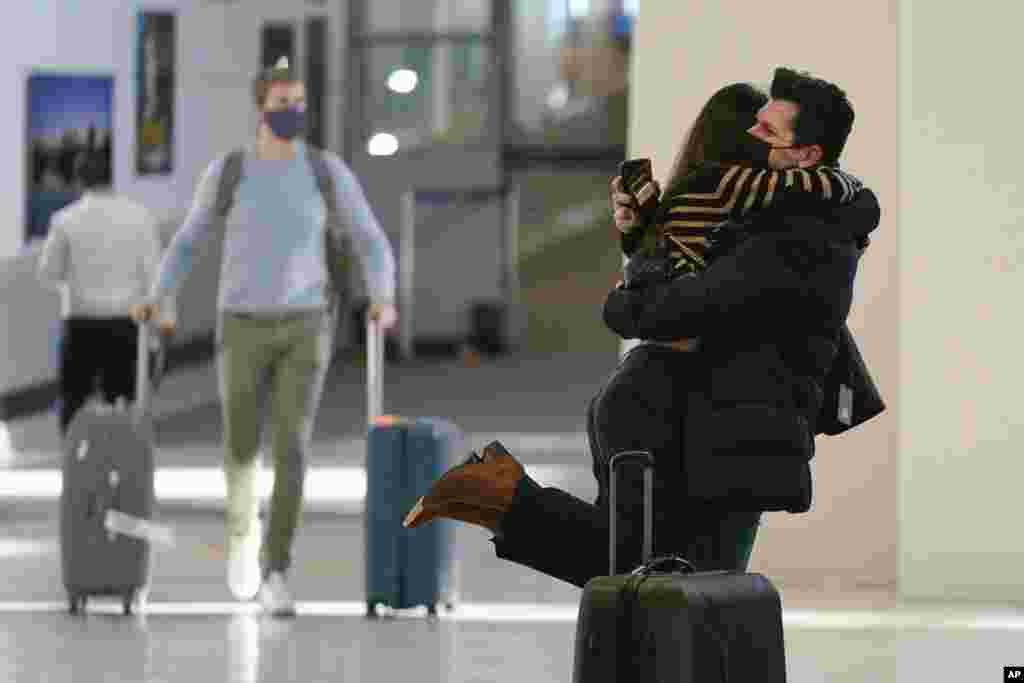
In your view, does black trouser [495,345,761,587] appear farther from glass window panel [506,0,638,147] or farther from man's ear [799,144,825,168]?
glass window panel [506,0,638,147]

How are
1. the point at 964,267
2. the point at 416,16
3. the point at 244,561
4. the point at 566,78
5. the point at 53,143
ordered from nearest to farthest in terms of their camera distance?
1. the point at 244,561
2. the point at 964,267
3. the point at 53,143
4. the point at 416,16
5. the point at 566,78

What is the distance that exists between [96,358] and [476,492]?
8.51 metres

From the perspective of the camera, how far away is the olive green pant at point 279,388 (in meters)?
→ 8.63

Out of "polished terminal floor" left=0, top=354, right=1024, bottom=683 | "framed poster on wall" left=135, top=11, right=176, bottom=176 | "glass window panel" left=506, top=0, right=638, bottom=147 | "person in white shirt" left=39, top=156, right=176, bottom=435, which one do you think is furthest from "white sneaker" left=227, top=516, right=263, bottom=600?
"glass window panel" left=506, top=0, right=638, bottom=147

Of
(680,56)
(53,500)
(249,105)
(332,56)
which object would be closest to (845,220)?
(680,56)

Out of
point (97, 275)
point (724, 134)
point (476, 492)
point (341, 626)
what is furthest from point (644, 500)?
point (97, 275)

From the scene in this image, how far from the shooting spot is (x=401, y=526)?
8766 mm

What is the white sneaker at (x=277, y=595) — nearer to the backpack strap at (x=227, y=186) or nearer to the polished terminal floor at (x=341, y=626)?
the polished terminal floor at (x=341, y=626)

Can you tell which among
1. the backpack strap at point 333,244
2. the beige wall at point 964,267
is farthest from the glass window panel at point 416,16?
the backpack strap at point 333,244

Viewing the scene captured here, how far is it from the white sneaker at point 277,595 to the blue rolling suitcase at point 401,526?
0.27 meters

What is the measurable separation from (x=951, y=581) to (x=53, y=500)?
20.2 feet

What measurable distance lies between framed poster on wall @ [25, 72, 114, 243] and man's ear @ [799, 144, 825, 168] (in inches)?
500

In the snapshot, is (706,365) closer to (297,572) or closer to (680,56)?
(680,56)

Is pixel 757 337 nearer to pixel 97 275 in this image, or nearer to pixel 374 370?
pixel 374 370
